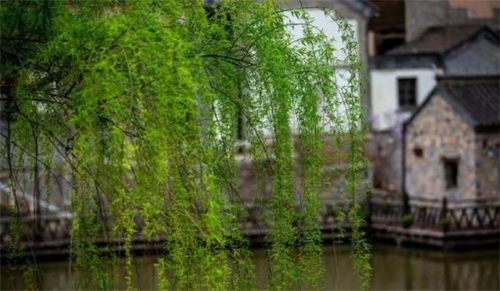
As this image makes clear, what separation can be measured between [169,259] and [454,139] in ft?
50.1

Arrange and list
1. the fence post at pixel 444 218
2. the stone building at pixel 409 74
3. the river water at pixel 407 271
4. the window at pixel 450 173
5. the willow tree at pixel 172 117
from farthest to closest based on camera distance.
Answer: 1. the stone building at pixel 409 74
2. the window at pixel 450 173
3. the fence post at pixel 444 218
4. the river water at pixel 407 271
5. the willow tree at pixel 172 117

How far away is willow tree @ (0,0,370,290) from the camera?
20.9 ft

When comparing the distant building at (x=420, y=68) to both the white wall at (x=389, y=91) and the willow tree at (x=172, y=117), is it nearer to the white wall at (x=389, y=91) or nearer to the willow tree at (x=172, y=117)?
the white wall at (x=389, y=91)

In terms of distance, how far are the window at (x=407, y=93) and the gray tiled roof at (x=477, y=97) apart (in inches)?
69.8

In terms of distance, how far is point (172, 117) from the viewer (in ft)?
21.0

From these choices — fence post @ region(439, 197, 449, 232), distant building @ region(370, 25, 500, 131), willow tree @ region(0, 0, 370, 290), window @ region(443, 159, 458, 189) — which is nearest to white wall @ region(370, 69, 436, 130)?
distant building @ region(370, 25, 500, 131)

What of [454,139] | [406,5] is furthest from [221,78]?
[406,5]

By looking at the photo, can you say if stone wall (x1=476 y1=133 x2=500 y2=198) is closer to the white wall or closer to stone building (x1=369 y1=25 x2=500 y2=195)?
stone building (x1=369 y1=25 x2=500 y2=195)

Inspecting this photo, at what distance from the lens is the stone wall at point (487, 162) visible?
21.5 meters

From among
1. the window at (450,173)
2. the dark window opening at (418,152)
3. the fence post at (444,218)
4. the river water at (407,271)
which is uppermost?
the dark window opening at (418,152)

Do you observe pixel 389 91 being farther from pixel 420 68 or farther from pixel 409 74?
pixel 420 68

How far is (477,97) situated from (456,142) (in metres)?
1.21

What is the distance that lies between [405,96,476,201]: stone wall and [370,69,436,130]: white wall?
1.27 metres

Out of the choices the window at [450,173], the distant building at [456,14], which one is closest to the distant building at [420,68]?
the distant building at [456,14]
